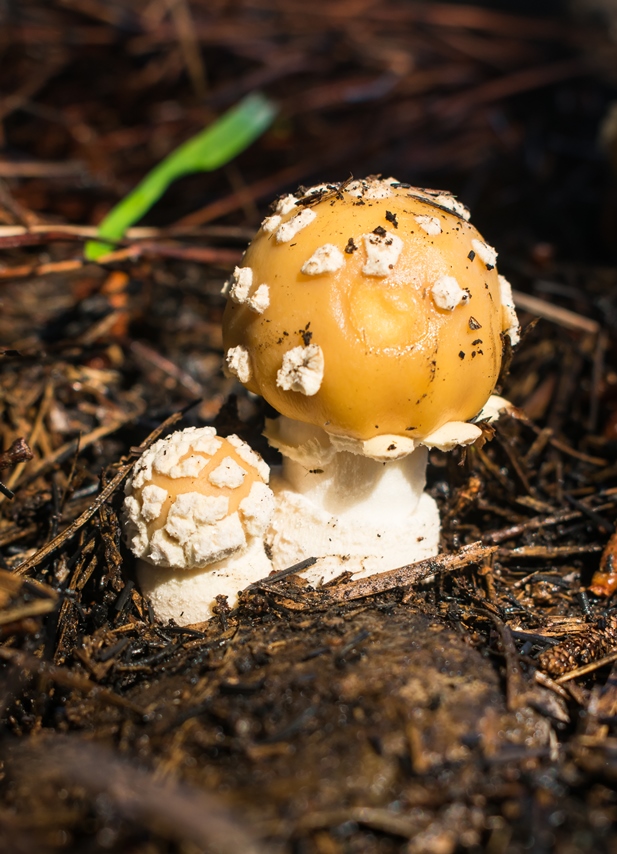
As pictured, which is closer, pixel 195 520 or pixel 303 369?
pixel 303 369

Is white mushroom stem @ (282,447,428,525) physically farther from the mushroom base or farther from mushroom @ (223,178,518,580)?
the mushroom base

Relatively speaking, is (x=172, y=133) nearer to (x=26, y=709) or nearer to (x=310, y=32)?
(x=310, y=32)

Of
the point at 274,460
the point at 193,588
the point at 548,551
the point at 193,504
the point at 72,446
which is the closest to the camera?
the point at 193,504

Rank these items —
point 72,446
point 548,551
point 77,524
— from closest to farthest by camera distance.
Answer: point 77,524, point 548,551, point 72,446

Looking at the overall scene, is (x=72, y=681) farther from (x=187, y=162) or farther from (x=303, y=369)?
(x=187, y=162)

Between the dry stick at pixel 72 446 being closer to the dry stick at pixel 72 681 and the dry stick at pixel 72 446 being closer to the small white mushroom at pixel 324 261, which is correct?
the dry stick at pixel 72 681

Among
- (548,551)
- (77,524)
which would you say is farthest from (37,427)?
(548,551)

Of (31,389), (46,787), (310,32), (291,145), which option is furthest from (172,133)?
(46,787)
